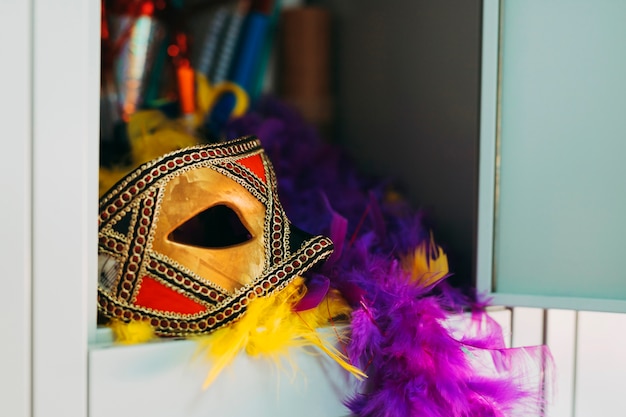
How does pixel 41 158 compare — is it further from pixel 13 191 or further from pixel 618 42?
pixel 618 42

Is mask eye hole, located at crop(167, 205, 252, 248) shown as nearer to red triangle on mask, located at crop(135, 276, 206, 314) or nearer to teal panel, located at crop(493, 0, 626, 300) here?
red triangle on mask, located at crop(135, 276, 206, 314)

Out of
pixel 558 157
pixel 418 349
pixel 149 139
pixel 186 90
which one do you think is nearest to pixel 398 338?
pixel 418 349

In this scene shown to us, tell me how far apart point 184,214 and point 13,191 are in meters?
0.14

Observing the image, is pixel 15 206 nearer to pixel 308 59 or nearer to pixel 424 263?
pixel 424 263

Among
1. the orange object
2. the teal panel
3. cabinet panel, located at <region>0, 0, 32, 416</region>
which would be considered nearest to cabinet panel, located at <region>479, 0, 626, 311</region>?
the teal panel

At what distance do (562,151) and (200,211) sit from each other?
0.39 m

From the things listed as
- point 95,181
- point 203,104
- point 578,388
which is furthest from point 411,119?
point 95,181

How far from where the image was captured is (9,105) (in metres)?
0.46

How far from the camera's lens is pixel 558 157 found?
26.2 inches

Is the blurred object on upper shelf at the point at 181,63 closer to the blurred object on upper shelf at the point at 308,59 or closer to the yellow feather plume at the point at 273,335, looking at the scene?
the blurred object on upper shelf at the point at 308,59

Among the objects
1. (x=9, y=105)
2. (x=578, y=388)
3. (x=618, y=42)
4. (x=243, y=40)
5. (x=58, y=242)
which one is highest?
(x=243, y=40)

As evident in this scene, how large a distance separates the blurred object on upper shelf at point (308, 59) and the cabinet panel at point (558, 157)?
1.82 feet

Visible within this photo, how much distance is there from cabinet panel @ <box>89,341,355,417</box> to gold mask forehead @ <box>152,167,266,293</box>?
0.22 feet

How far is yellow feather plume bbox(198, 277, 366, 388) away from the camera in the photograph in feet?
1.73
